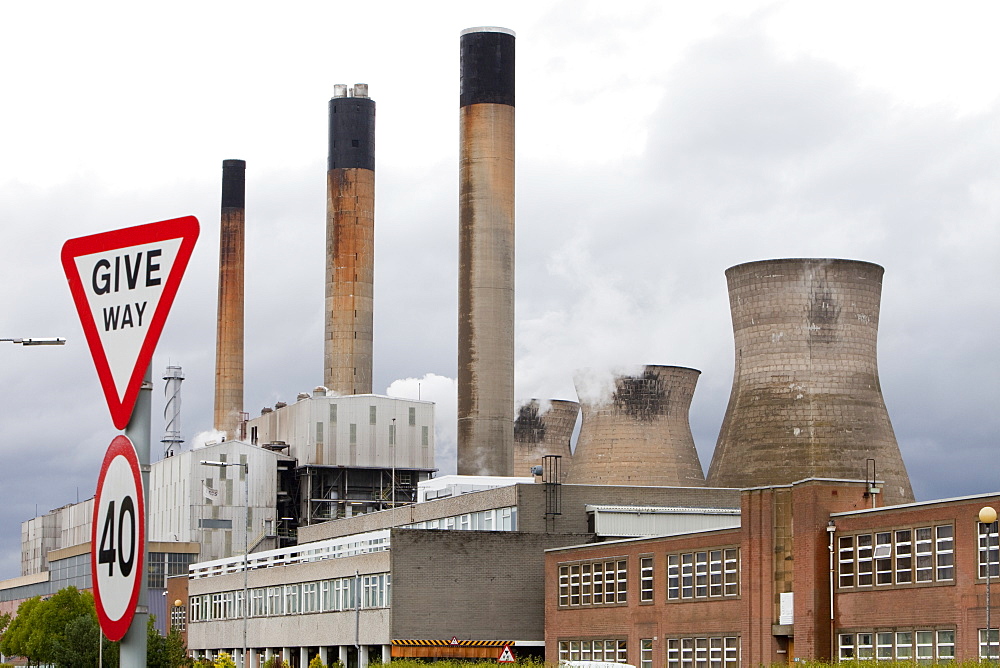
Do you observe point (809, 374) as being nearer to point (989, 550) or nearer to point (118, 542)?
point (989, 550)

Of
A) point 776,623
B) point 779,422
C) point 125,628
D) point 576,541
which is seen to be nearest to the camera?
point 125,628

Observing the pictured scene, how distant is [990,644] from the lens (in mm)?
33750

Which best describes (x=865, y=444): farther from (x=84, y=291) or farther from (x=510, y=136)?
(x=84, y=291)

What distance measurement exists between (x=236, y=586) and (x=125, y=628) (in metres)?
62.4

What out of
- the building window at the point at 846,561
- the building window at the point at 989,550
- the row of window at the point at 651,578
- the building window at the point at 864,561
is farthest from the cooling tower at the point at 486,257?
the building window at the point at 989,550

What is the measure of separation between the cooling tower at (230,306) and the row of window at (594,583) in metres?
50.6

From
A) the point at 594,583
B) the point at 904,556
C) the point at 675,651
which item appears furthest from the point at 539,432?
the point at 904,556

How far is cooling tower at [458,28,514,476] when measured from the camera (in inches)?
2749

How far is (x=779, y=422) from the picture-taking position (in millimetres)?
60250

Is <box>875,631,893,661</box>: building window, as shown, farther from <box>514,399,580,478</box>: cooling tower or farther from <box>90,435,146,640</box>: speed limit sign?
<box>514,399,580,478</box>: cooling tower

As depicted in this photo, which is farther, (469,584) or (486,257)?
(486,257)

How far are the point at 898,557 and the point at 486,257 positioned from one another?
121 feet

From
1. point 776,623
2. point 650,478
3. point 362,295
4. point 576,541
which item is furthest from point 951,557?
point 362,295

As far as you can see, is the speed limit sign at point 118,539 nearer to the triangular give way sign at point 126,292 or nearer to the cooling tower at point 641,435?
the triangular give way sign at point 126,292
